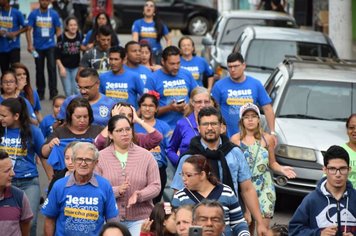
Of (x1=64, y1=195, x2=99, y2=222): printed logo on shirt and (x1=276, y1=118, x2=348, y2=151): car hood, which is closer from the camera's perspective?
(x1=64, y1=195, x2=99, y2=222): printed logo on shirt

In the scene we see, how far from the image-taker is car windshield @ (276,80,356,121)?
14.8 m

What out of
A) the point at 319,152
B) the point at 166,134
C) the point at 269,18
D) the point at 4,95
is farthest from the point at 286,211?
the point at 269,18

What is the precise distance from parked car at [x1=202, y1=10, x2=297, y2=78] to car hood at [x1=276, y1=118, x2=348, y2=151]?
7120 mm

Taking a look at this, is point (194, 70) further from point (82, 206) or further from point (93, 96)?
point (82, 206)

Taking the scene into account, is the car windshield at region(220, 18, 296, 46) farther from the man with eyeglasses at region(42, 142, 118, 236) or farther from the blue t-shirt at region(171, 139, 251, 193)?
the man with eyeglasses at region(42, 142, 118, 236)

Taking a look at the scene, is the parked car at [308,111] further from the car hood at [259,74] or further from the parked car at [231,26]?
the parked car at [231,26]

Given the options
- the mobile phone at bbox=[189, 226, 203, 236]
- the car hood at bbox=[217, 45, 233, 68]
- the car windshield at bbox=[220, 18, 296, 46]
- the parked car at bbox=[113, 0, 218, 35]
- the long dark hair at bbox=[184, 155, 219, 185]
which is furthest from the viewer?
the parked car at bbox=[113, 0, 218, 35]

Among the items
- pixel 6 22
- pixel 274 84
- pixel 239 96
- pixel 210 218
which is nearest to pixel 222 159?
pixel 210 218

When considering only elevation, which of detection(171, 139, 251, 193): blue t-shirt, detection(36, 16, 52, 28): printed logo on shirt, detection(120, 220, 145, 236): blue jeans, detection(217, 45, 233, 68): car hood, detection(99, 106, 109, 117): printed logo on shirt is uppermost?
detection(36, 16, 52, 28): printed logo on shirt

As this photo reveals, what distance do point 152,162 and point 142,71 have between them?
503 cm

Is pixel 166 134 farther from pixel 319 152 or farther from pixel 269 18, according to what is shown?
pixel 269 18

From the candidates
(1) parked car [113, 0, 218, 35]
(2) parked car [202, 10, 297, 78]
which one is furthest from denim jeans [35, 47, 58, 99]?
(1) parked car [113, 0, 218, 35]

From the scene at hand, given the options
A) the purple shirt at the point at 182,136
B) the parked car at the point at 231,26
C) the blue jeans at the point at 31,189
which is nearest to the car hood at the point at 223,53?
the parked car at the point at 231,26

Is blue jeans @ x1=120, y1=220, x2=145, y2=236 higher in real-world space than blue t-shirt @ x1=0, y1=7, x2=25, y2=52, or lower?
lower
